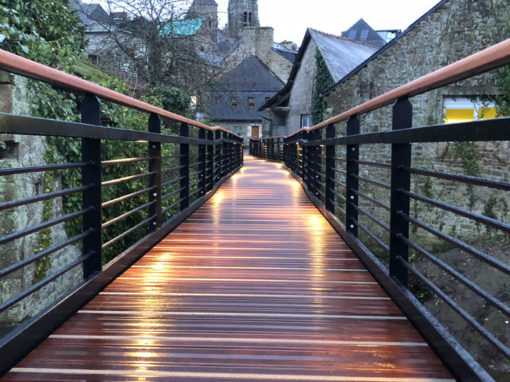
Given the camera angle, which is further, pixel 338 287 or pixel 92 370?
pixel 338 287

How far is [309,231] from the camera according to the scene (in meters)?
4.58

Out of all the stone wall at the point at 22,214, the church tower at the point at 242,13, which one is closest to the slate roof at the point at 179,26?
the stone wall at the point at 22,214

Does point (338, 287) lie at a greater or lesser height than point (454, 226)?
greater

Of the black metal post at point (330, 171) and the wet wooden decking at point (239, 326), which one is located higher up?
the black metal post at point (330, 171)

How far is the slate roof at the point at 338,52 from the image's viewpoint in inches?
735

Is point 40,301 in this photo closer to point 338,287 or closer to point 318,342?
point 338,287

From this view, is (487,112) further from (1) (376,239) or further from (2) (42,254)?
(2) (42,254)

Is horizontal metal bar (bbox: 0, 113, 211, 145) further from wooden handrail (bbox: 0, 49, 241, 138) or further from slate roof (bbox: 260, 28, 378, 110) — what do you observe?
slate roof (bbox: 260, 28, 378, 110)

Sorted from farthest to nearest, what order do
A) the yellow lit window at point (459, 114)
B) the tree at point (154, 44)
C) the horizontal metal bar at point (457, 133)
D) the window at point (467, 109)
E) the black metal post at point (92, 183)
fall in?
1. the tree at point (154, 44)
2. the yellow lit window at point (459, 114)
3. the window at point (467, 109)
4. the black metal post at point (92, 183)
5. the horizontal metal bar at point (457, 133)

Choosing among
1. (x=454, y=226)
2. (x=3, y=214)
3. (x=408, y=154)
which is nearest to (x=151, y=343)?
(x=408, y=154)

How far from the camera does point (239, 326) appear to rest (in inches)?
87.0

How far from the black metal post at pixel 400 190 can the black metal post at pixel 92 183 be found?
1497mm

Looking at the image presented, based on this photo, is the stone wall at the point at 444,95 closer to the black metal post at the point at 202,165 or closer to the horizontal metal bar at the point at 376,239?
the black metal post at the point at 202,165

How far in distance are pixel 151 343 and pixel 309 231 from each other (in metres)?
2.73
